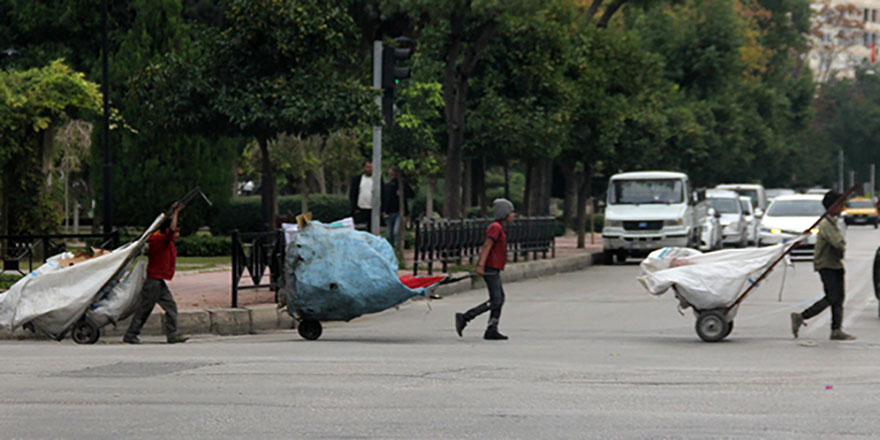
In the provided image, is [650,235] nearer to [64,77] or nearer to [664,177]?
[664,177]

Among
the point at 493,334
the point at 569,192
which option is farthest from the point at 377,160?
the point at 569,192

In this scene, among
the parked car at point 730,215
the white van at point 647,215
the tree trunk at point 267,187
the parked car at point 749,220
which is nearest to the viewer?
the tree trunk at point 267,187

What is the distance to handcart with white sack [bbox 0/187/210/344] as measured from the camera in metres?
13.7

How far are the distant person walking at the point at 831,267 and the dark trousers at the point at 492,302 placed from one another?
3107mm

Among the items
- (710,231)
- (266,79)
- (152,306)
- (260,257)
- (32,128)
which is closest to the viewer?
(152,306)

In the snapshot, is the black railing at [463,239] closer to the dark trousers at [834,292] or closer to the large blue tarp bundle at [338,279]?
the large blue tarp bundle at [338,279]

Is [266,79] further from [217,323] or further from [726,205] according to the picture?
[726,205]

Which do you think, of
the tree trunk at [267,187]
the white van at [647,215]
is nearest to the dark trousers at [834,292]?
the tree trunk at [267,187]

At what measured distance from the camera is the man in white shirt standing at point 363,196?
2411cm

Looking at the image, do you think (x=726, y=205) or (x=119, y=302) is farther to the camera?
(x=726, y=205)

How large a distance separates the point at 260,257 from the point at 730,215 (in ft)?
86.3

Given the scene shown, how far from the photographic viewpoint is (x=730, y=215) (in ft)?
133

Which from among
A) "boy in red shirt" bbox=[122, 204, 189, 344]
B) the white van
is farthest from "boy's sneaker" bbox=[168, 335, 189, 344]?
the white van

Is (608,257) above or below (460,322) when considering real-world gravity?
below
